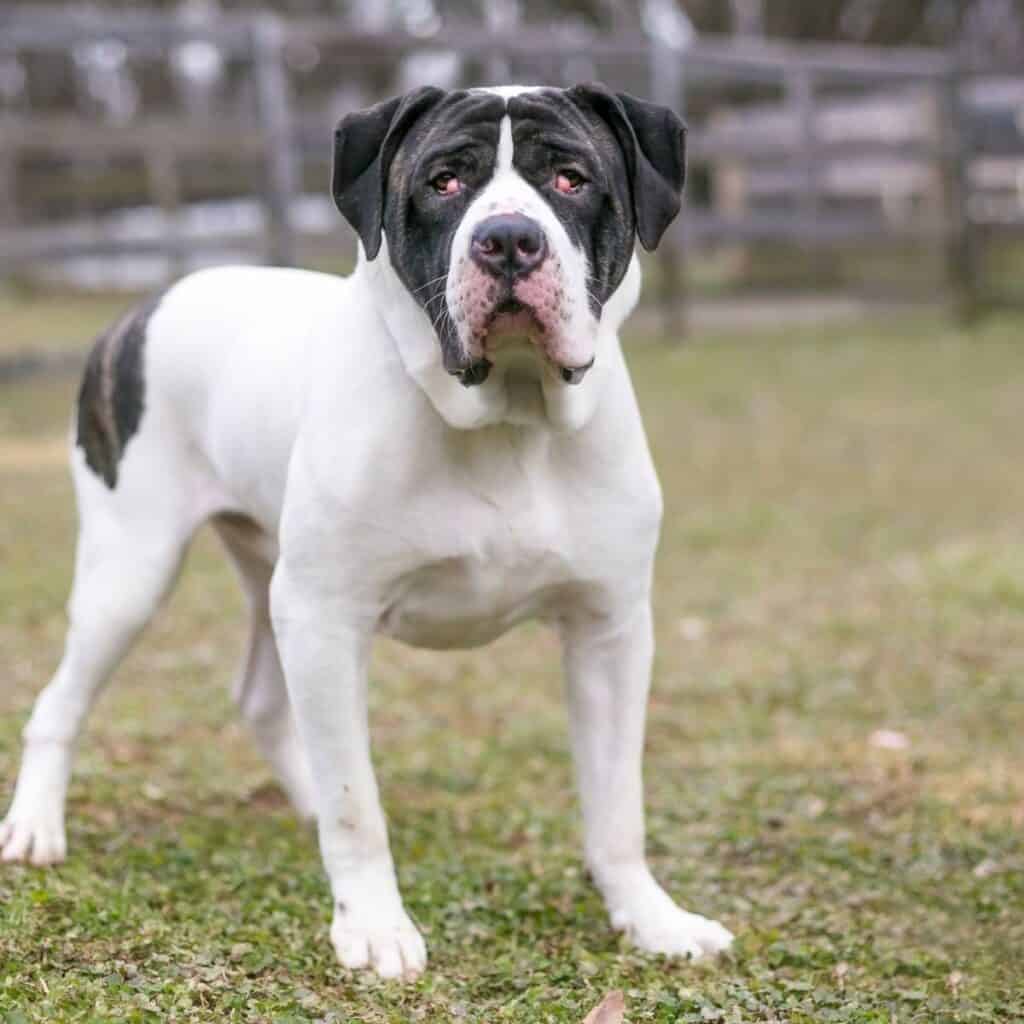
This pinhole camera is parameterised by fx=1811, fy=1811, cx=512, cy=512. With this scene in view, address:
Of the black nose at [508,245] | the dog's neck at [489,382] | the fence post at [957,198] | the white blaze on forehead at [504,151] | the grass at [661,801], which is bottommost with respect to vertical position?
the fence post at [957,198]

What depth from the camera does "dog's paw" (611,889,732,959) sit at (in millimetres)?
3424

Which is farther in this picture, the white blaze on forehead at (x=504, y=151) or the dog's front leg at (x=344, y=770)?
the dog's front leg at (x=344, y=770)

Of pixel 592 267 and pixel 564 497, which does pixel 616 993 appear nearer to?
pixel 564 497

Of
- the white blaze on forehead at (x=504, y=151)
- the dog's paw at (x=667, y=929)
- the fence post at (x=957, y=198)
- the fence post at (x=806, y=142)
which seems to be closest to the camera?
the white blaze on forehead at (x=504, y=151)

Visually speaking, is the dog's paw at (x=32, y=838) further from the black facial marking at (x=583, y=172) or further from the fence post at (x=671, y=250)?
the fence post at (x=671, y=250)

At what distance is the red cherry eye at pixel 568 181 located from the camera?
305 centimetres

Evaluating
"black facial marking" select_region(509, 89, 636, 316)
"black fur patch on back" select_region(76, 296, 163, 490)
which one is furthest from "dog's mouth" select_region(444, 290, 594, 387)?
"black fur patch on back" select_region(76, 296, 163, 490)

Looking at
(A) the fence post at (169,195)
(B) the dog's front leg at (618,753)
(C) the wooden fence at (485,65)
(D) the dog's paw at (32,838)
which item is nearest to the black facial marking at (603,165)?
(B) the dog's front leg at (618,753)

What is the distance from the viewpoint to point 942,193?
16.2 meters

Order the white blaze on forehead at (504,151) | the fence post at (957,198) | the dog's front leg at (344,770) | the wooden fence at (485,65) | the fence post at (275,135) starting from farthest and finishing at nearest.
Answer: the fence post at (957,198)
the fence post at (275,135)
the wooden fence at (485,65)
the dog's front leg at (344,770)
the white blaze on forehead at (504,151)

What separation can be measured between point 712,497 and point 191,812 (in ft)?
14.4

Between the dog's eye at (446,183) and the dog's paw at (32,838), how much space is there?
165cm

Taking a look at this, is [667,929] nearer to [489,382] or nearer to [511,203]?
[489,382]

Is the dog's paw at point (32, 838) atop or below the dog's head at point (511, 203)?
below
